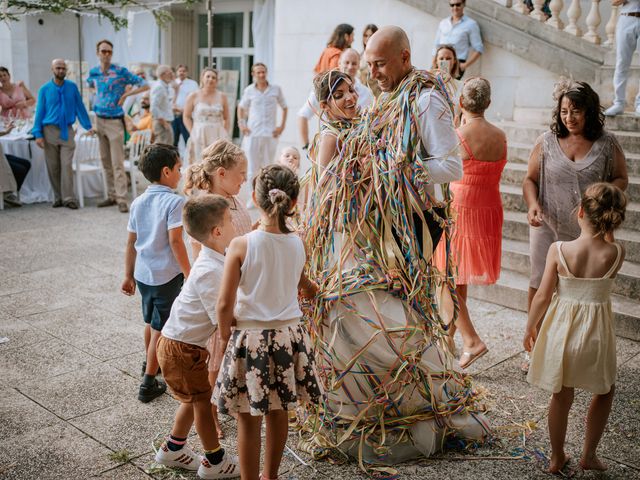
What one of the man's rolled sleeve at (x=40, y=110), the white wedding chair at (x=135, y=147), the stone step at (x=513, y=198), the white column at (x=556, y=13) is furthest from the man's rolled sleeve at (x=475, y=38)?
the man's rolled sleeve at (x=40, y=110)

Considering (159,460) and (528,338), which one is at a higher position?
(528,338)

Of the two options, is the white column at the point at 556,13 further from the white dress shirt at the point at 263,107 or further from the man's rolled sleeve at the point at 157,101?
the man's rolled sleeve at the point at 157,101

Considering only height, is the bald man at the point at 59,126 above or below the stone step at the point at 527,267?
above

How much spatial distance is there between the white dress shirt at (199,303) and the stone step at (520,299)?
336cm

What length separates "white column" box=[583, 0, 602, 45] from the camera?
8172 millimetres

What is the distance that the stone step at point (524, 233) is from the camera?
5512 mm

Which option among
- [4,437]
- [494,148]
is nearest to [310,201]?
[494,148]

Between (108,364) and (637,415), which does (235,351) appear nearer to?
(108,364)

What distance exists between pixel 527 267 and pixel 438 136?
123 inches

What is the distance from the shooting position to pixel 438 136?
124 inches

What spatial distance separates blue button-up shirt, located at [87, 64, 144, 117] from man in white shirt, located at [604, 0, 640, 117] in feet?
20.2

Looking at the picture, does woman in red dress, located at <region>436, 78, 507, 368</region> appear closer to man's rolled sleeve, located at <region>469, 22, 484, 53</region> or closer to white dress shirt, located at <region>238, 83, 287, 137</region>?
man's rolled sleeve, located at <region>469, 22, 484, 53</region>

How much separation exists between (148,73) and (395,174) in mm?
16448

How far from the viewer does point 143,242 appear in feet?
12.2
